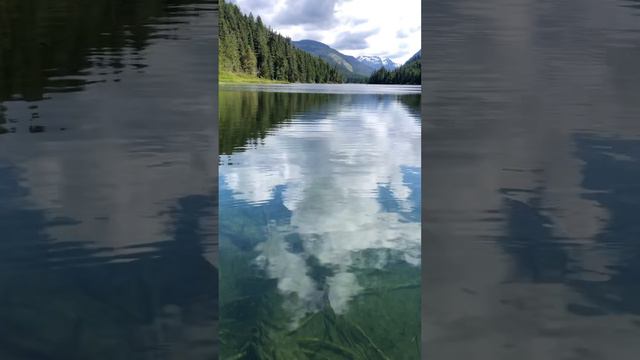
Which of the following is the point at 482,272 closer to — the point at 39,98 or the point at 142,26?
the point at 142,26

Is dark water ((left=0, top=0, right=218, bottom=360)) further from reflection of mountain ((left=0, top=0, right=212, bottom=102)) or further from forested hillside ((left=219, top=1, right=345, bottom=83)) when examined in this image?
forested hillside ((left=219, top=1, right=345, bottom=83))

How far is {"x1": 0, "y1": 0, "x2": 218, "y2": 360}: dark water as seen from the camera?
1451 millimetres

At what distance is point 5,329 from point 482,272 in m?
1.40

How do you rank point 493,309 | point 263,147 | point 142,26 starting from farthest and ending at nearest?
point 263,147 → point 142,26 → point 493,309

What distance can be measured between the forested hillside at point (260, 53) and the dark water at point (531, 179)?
11135mm

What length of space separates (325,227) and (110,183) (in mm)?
5938

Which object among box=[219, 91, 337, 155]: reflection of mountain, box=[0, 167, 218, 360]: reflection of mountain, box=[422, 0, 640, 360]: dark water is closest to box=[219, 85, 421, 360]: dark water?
box=[219, 91, 337, 155]: reflection of mountain

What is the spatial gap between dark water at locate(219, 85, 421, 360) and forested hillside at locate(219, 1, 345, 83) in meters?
5.47

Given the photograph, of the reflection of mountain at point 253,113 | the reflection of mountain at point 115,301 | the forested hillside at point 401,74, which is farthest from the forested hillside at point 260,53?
the reflection of mountain at point 115,301

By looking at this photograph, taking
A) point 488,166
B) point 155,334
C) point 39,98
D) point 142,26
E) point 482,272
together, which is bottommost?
point 155,334

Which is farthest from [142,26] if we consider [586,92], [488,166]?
[586,92]

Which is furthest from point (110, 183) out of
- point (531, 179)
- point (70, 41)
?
point (531, 179)

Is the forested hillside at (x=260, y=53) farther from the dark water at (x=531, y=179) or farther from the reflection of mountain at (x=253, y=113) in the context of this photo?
the dark water at (x=531, y=179)

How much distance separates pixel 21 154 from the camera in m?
1.52
